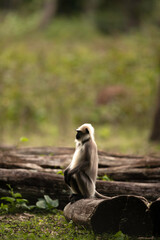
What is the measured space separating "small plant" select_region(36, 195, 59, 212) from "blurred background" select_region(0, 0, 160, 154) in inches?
106

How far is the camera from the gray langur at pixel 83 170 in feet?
18.0

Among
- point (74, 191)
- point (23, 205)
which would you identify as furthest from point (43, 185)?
point (74, 191)

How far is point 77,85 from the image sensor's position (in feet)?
58.8

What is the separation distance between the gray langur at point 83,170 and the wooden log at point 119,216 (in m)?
0.49

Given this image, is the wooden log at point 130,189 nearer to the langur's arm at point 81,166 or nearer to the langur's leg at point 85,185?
the langur's leg at point 85,185

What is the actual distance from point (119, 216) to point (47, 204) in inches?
57.3

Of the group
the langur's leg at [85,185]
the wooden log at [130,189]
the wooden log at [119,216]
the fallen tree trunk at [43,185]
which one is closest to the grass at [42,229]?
the wooden log at [119,216]

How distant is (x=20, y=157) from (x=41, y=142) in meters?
5.15

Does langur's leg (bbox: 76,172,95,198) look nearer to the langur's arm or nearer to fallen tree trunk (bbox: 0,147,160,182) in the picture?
the langur's arm

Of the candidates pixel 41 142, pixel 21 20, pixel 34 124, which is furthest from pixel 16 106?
pixel 21 20

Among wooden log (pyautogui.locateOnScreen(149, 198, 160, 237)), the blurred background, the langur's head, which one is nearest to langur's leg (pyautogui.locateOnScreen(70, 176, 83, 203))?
the langur's head

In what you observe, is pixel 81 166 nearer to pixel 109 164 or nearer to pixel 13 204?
pixel 13 204

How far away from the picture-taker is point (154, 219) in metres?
4.82

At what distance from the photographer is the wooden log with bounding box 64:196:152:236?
481 centimetres
